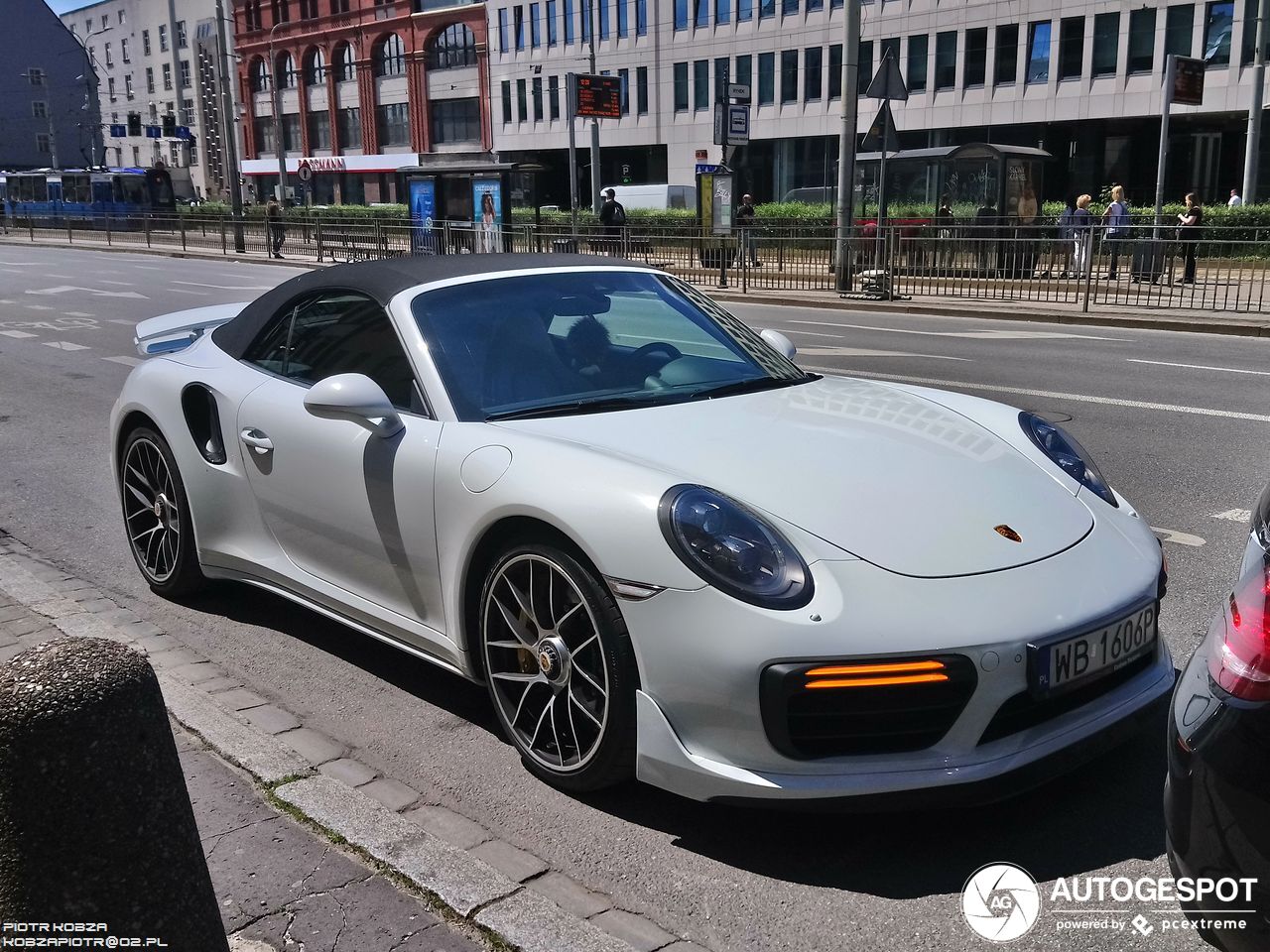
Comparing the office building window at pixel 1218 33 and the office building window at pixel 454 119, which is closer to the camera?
the office building window at pixel 1218 33

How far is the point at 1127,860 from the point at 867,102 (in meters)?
50.2

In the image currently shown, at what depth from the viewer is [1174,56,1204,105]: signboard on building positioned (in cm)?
2098

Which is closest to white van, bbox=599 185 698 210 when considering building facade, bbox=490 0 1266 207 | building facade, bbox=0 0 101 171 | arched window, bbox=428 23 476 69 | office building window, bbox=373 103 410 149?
building facade, bbox=490 0 1266 207

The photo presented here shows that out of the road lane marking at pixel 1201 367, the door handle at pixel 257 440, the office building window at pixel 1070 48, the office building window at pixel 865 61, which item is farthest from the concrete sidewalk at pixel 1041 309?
the office building window at pixel 865 61

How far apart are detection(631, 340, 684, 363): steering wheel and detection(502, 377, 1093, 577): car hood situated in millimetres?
377

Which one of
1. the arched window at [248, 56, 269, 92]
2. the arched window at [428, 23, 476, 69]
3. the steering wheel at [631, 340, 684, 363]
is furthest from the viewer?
the arched window at [248, 56, 269, 92]

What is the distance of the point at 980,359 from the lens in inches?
481

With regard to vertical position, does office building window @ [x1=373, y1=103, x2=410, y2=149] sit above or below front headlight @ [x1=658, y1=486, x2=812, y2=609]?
above

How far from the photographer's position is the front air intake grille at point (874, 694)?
2748 mm

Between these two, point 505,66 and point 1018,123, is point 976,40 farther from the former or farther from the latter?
point 505,66

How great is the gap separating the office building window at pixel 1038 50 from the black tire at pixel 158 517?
46.4 metres

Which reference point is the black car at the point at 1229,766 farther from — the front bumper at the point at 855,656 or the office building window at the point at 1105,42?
the office building window at the point at 1105,42

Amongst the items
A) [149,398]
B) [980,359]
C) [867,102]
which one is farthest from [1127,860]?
[867,102]

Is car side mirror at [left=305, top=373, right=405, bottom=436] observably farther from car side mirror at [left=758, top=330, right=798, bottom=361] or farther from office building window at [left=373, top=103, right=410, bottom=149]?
office building window at [left=373, top=103, right=410, bottom=149]
